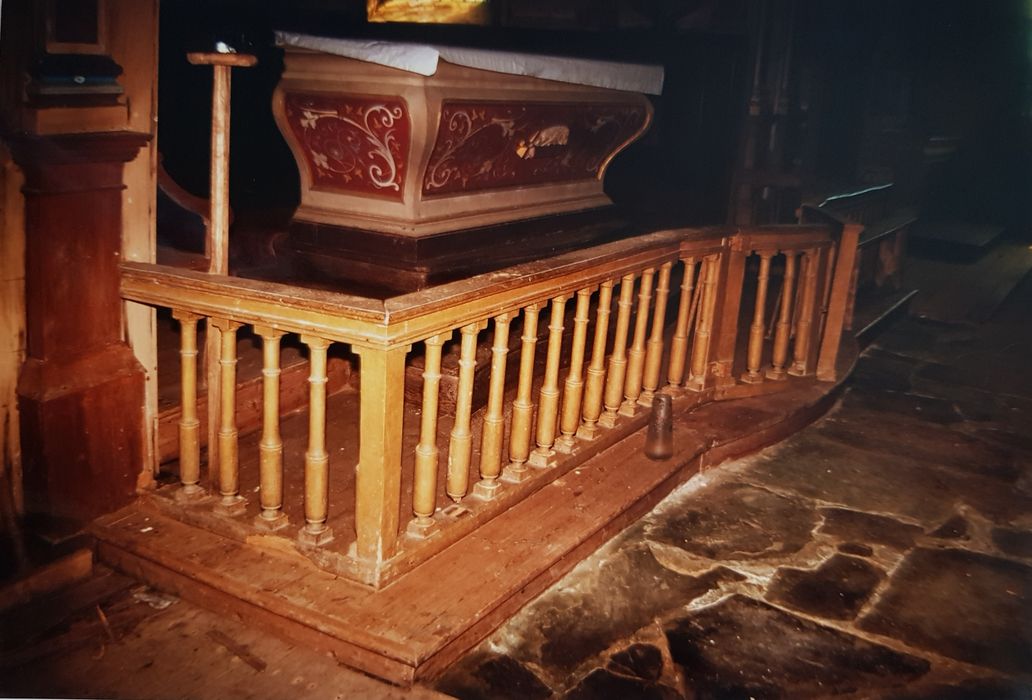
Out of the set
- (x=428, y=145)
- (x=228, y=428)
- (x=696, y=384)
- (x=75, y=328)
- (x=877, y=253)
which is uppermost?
(x=428, y=145)

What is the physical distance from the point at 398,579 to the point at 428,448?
0.48 m

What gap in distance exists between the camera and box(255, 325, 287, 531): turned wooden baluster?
3.10 metres

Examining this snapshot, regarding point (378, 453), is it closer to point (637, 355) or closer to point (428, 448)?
point (428, 448)

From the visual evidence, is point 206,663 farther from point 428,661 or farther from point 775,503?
point 775,503

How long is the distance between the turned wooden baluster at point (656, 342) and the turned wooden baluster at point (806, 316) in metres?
1.37

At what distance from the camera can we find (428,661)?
9.48 feet

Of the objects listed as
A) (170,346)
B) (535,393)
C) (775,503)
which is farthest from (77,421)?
(775,503)

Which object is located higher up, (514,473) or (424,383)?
(424,383)

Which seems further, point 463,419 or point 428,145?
point 428,145

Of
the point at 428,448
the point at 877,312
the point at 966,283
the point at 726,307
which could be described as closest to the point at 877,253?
the point at 877,312

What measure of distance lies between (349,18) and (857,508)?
4641 millimetres

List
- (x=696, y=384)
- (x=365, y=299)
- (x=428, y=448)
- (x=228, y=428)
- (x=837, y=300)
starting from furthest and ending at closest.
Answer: (x=837, y=300)
(x=696, y=384)
(x=228, y=428)
(x=428, y=448)
(x=365, y=299)

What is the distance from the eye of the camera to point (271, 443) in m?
3.20

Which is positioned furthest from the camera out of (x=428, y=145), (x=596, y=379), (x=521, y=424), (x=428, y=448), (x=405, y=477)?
(x=428, y=145)
